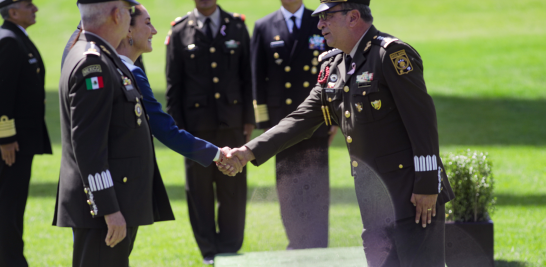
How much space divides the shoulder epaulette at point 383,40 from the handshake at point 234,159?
1066 millimetres

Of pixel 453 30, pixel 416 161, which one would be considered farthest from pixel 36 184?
pixel 453 30

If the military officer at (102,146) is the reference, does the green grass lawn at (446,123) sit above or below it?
below

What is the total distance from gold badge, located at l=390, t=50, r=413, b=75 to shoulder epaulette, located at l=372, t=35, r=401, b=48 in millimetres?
85

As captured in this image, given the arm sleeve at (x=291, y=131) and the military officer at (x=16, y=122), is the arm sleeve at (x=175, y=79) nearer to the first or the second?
the military officer at (x=16, y=122)

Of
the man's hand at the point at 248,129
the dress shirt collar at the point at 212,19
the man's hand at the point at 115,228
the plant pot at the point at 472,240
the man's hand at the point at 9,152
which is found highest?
the dress shirt collar at the point at 212,19

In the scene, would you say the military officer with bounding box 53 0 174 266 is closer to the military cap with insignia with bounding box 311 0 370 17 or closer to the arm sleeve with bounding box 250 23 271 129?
the military cap with insignia with bounding box 311 0 370 17

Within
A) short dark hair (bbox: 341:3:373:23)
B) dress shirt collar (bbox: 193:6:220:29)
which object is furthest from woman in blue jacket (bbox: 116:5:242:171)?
dress shirt collar (bbox: 193:6:220:29)

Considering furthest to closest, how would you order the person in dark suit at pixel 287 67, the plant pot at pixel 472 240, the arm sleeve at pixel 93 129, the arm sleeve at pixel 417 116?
1. the person in dark suit at pixel 287 67
2. the plant pot at pixel 472 240
3. the arm sleeve at pixel 417 116
4. the arm sleeve at pixel 93 129

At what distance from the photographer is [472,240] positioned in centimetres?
431

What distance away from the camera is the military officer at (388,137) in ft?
9.59

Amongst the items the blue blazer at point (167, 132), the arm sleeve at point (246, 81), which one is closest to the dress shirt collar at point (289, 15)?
the arm sleeve at point (246, 81)

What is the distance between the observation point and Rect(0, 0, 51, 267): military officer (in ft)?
14.7

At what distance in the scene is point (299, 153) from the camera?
4.73m

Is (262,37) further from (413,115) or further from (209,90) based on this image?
(413,115)
